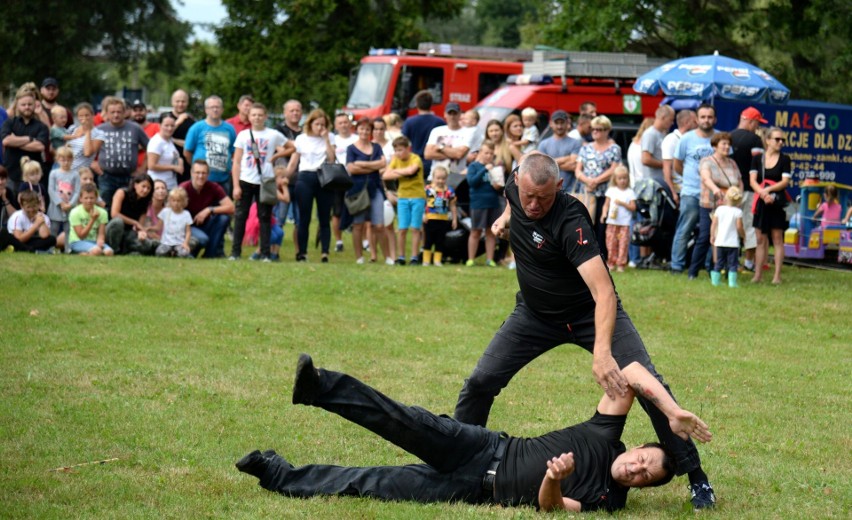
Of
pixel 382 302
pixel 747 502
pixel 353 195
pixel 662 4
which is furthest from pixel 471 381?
pixel 662 4

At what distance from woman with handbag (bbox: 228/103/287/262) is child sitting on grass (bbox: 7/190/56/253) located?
2417 mm

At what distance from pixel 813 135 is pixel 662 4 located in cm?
1309

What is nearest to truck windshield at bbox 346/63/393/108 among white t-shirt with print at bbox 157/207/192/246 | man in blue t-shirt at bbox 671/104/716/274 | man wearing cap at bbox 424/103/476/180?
man wearing cap at bbox 424/103/476/180

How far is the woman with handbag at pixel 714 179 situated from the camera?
15336mm

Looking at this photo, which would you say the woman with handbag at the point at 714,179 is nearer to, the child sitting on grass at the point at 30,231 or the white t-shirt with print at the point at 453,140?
the white t-shirt with print at the point at 453,140

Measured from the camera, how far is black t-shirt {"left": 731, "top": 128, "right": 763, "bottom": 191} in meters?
16.1

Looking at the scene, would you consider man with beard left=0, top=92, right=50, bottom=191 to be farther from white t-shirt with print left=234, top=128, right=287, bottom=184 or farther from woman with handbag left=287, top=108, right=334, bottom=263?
woman with handbag left=287, top=108, right=334, bottom=263

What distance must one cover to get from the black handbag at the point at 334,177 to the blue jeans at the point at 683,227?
435 cm

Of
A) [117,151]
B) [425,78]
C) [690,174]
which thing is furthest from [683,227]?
[425,78]

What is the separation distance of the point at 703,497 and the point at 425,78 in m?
22.5

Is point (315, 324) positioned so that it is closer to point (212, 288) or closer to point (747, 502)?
point (212, 288)

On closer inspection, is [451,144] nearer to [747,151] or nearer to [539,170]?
[747,151]

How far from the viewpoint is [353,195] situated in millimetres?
16625

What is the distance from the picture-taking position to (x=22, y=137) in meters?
16.8
